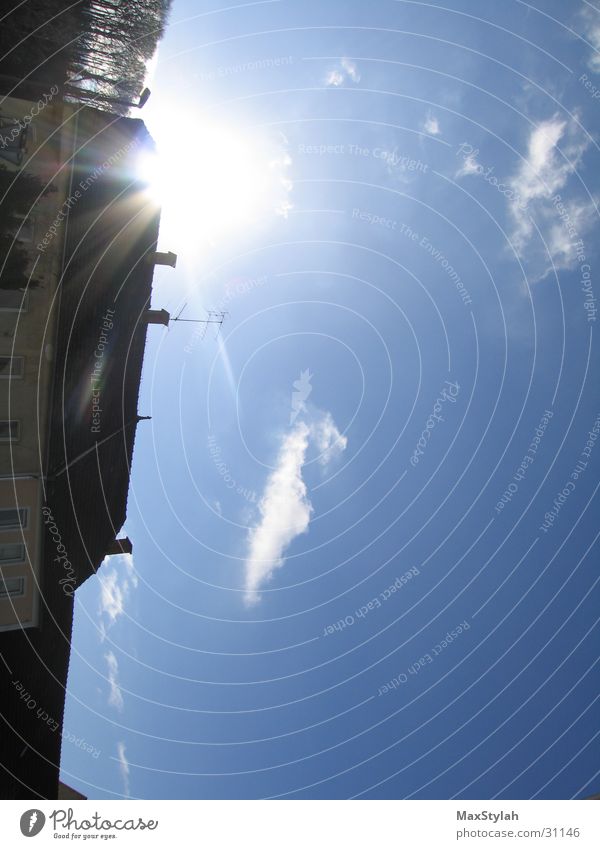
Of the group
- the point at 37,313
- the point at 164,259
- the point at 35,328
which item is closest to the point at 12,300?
the point at 37,313

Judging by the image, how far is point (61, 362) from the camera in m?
17.8

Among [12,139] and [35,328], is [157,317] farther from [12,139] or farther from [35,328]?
[12,139]

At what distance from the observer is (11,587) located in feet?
58.9

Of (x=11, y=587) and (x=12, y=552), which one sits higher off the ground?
(x=12, y=552)

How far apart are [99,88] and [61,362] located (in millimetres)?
14826

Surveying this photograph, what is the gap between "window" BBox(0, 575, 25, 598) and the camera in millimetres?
17656

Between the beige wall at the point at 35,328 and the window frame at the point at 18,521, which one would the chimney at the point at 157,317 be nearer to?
the beige wall at the point at 35,328

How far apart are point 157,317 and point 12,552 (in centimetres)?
1398

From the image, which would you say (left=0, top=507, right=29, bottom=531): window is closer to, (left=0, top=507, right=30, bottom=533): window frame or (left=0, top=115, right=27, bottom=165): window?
(left=0, top=507, right=30, bottom=533): window frame

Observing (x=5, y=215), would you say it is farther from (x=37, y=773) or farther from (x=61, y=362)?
(x=37, y=773)

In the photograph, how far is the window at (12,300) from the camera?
1605 cm

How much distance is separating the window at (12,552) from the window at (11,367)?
6405mm

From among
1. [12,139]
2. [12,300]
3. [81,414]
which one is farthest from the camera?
[81,414]

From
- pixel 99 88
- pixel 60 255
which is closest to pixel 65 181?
pixel 60 255
